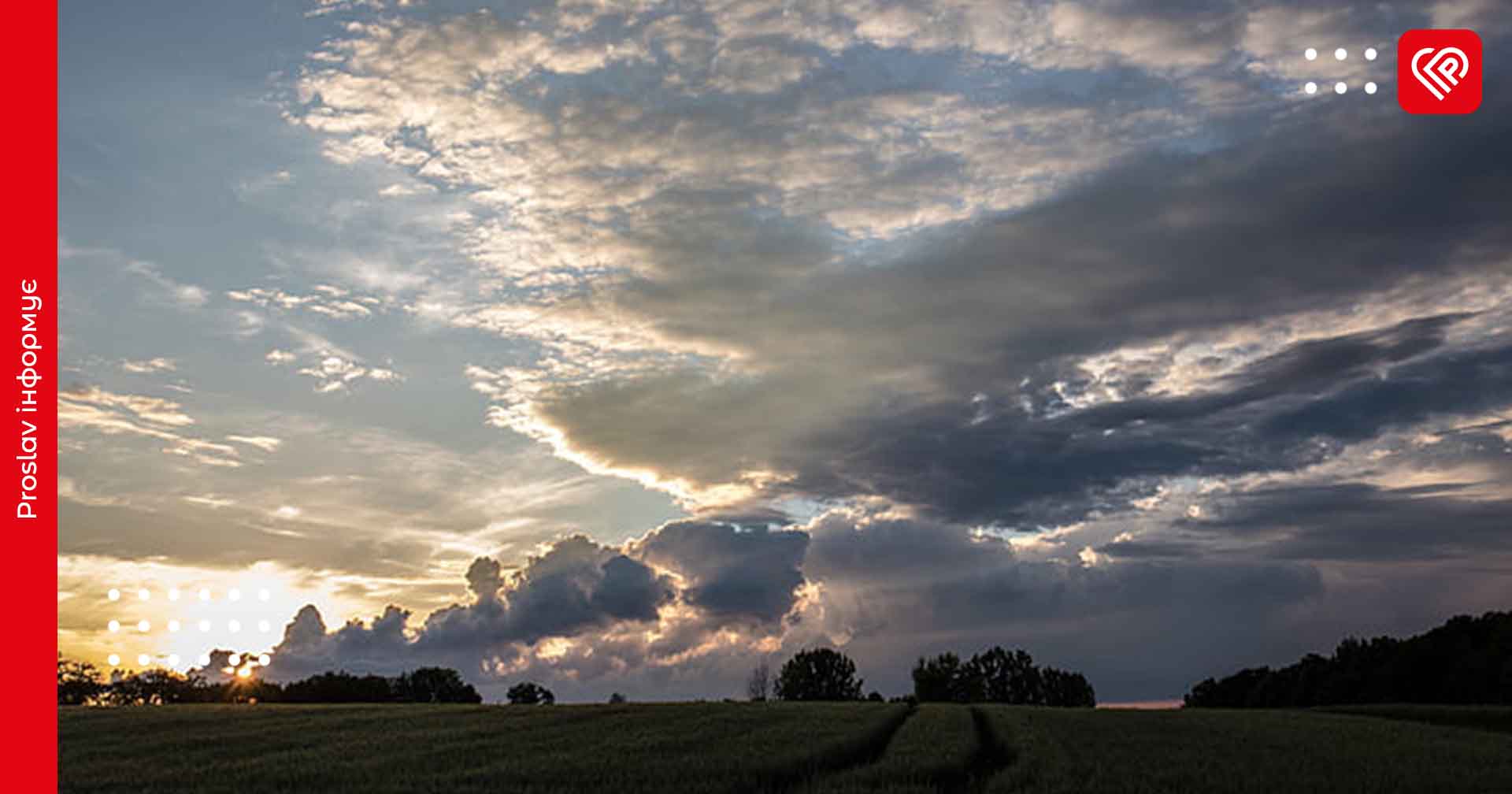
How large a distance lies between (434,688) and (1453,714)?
388 ft

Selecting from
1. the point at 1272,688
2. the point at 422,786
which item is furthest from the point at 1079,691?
the point at 422,786

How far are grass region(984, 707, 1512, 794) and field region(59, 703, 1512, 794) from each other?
0.45 ft

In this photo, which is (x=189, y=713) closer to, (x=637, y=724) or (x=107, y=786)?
(x=637, y=724)

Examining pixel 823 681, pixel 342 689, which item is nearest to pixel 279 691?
pixel 342 689

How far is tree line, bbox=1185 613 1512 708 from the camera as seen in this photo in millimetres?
124875

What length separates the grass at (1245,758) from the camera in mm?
30297

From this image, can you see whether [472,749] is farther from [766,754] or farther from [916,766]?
[916,766]

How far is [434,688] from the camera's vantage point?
503ft

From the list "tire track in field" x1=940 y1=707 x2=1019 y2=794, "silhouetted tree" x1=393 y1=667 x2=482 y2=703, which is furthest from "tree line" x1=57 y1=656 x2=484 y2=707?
"tire track in field" x1=940 y1=707 x2=1019 y2=794

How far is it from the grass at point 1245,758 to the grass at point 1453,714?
22.7 metres

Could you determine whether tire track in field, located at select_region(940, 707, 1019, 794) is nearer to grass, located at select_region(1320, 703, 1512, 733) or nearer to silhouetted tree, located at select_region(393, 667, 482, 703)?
grass, located at select_region(1320, 703, 1512, 733)

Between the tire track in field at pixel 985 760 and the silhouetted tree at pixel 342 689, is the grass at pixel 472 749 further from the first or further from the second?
the silhouetted tree at pixel 342 689

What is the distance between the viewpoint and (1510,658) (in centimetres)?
11994

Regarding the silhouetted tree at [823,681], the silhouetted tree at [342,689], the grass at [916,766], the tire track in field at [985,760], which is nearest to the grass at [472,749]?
the grass at [916,766]
